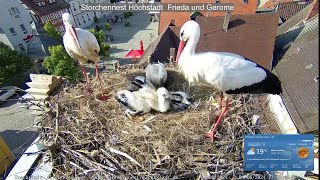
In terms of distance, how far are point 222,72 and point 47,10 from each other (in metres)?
22.1

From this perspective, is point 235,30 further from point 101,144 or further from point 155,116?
point 101,144

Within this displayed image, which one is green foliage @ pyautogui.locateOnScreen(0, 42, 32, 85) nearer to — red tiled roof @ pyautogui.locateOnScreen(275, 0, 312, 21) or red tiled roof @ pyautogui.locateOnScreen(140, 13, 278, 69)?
red tiled roof @ pyautogui.locateOnScreen(140, 13, 278, 69)

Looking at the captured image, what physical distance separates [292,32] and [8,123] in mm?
13546

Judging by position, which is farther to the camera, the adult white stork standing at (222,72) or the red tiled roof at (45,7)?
the red tiled roof at (45,7)

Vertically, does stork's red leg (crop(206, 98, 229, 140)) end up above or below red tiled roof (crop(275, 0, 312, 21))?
above

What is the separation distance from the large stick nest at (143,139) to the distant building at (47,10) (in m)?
19.9

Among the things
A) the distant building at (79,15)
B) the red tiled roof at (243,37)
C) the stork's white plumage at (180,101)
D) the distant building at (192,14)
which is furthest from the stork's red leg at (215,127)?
the distant building at (79,15)

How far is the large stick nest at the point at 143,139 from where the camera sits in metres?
3.02

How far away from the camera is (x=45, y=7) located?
72.4 feet

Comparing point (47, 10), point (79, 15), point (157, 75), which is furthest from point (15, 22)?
point (157, 75)

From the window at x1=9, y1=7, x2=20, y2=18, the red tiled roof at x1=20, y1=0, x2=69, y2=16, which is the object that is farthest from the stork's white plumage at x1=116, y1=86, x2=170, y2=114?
the red tiled roof at x1=20, y1=0, x2=69, y2=16

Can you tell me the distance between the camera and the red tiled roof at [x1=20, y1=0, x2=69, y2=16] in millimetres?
21259

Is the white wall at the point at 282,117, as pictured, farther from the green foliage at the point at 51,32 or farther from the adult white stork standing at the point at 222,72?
the green foliage at the point at 51,32

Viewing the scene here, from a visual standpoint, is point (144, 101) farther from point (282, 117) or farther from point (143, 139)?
point (282, 117)
